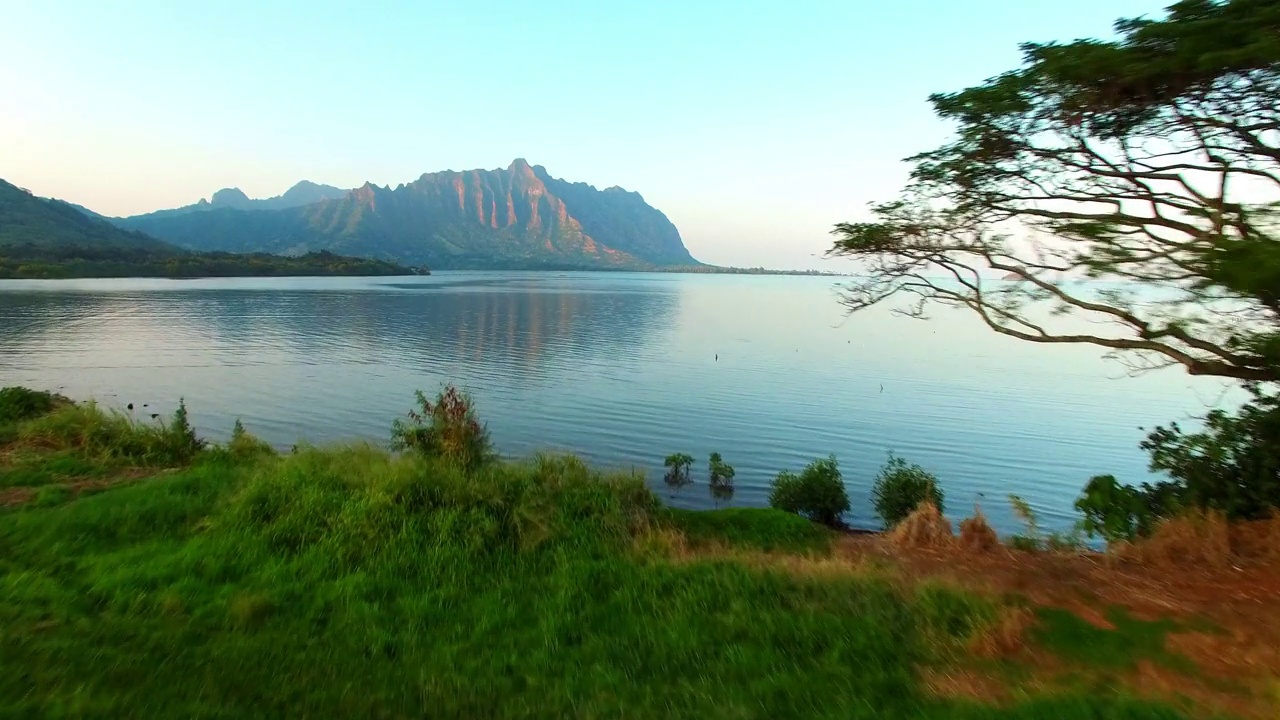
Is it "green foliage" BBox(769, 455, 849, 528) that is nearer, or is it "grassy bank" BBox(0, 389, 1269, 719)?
"grassy bank" BBox(0, 389, 1269, 719)

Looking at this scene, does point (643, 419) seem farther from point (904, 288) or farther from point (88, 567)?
point (88, 567)

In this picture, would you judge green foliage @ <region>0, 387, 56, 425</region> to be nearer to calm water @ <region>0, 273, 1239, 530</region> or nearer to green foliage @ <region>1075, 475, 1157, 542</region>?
calm water @ <region>0, 273, 1239, 530</region>

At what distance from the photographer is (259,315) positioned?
63.5 m

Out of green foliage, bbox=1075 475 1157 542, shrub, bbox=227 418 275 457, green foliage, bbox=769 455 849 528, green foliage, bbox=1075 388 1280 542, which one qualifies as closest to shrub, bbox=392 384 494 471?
shrub, bbox=227 418 275 457

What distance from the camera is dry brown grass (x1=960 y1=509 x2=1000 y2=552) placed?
973 cm

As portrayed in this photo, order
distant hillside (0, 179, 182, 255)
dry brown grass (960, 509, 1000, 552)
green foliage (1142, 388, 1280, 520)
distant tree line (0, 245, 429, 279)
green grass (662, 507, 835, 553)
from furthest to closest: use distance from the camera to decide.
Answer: distant hillside (0, 179, 182, 255) → distant tree line (0, 245, 429, 279) → green grass (662, 507, 835, 553) → dry brown grass (960, 509, 1000, 552) → green foliage (1142, 388, 1280, 520)

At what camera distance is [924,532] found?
1048 centimetres

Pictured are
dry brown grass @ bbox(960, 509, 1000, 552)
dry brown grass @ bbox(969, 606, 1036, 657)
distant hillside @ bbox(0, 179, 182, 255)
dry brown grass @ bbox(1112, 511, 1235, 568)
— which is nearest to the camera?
dry brown grass @ bbox(969, 606, 1036, 657)

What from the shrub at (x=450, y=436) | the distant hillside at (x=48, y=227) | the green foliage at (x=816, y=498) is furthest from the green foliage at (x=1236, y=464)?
the distant hillside at (x=48, y=227)

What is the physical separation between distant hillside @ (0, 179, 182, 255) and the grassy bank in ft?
525

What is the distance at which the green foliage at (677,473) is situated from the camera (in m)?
19.8

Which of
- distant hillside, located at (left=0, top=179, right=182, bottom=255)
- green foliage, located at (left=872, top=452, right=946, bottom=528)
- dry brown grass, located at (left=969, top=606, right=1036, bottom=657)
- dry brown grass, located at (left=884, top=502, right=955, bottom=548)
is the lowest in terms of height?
green foliage, located at (left=872, top=452, right=946, bottom=528)

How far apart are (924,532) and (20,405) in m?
20.0

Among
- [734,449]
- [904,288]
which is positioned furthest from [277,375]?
[904,288]
